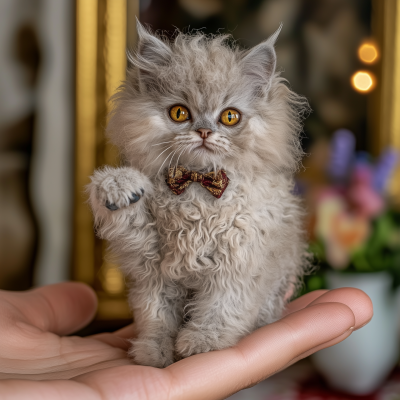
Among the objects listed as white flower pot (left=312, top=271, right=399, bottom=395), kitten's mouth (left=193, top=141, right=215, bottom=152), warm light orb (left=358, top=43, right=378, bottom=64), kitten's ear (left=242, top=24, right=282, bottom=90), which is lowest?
white flower pot (left=312, top=271, right=399, bottom=395)

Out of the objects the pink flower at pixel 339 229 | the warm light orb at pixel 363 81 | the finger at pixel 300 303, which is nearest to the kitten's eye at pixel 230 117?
the finger at pixel 300 303

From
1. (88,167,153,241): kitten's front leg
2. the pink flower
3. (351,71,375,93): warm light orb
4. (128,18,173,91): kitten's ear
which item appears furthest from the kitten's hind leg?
(351,71,375,93): warm light orb

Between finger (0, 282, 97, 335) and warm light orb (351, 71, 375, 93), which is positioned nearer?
finger (0, 282, 97, 335)

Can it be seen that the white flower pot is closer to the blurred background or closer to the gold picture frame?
the blurred background

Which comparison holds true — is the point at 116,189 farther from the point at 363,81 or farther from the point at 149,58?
the point at 363,81

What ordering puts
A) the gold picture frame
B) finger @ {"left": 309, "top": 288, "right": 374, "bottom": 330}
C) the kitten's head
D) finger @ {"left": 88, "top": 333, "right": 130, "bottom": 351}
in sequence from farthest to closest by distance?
the gold picture frame → finger @ {"left": 88, "top": 333, "right": 130, "bottom": 351} → finger @ {"left": 309, "top": 288, "right": 374, "bottom": 330} → the kitten's head

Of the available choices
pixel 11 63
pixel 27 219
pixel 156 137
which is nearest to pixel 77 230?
pixel 27 219
